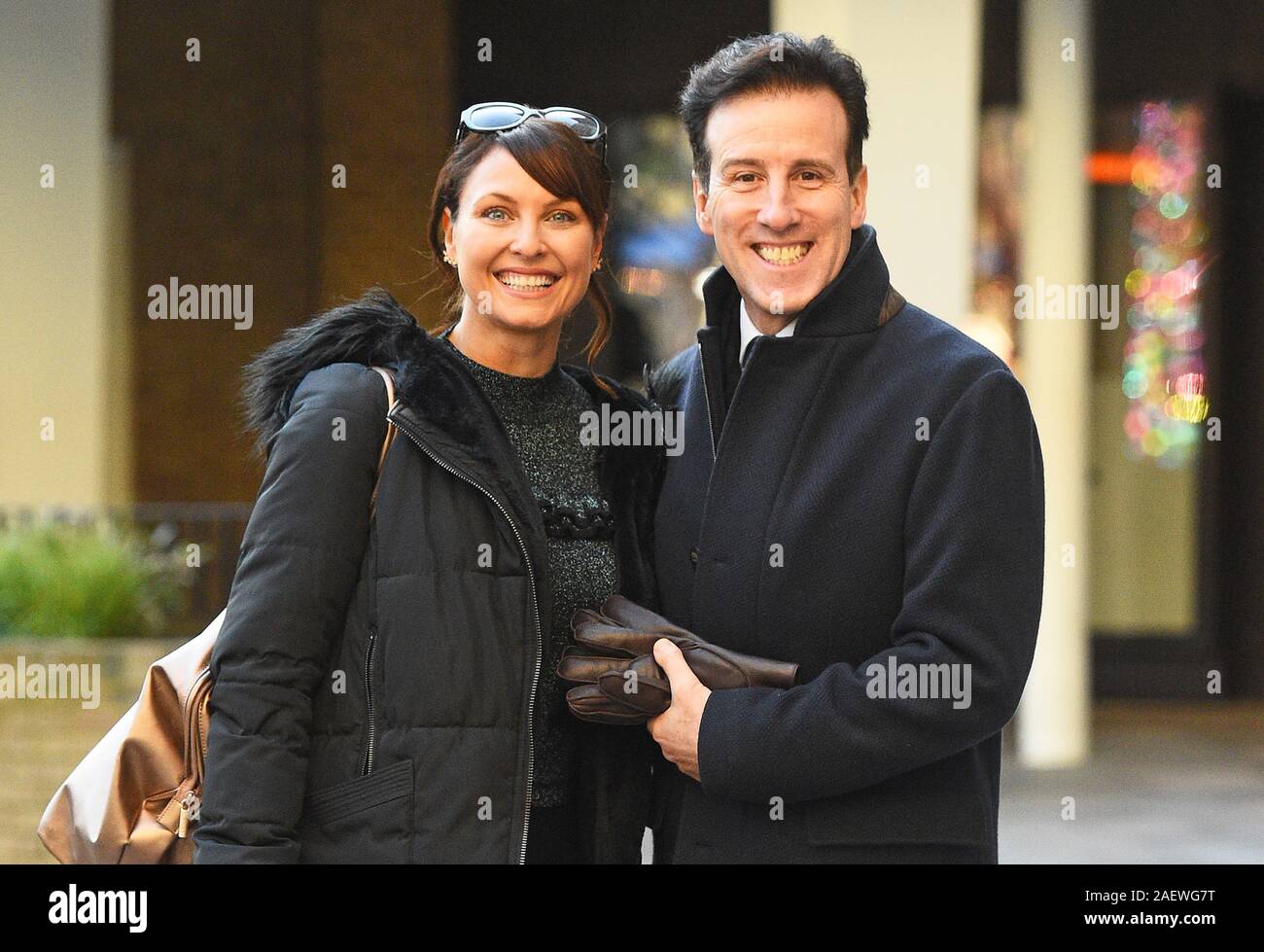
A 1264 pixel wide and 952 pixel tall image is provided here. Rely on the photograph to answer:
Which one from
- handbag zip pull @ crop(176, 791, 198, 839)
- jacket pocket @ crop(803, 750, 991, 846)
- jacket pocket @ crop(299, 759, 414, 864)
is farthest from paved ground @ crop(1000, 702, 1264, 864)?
handbag zip pull @ crop(176, 791, 198, 839)

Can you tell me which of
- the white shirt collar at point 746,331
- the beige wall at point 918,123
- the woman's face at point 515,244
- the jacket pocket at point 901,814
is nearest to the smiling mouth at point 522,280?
the woman's face at point 515,244

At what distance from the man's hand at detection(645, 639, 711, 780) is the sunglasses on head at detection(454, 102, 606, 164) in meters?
0.93

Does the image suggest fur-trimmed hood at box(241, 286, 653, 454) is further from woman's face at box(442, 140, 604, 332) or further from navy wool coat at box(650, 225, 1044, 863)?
navy wool coat at box(650, 225, 1044, 863)

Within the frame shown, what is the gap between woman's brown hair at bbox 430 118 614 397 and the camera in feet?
8.87

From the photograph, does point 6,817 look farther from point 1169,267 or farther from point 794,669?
point 1169,267

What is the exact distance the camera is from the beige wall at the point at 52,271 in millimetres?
7832

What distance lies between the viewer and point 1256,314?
9758 mm

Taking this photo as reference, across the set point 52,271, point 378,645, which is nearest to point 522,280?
point 378,645

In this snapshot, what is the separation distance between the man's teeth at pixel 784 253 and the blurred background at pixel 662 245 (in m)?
5.39

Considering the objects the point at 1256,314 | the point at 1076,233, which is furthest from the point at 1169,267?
the point at 1076,233
